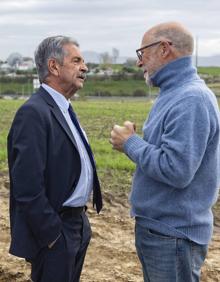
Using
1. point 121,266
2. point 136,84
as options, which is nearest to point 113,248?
point 121,266

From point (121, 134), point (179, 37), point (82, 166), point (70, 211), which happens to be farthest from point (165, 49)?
point (70, 211)

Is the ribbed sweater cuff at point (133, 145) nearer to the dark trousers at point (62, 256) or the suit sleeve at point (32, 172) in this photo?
the suit sleeve at point (32, 172)

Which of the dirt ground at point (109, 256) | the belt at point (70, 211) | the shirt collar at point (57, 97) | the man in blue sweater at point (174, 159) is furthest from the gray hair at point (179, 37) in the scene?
the dirt ground at point (109, 256)

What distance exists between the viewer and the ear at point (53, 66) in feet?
10.6

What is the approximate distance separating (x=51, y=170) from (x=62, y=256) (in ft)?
1.64

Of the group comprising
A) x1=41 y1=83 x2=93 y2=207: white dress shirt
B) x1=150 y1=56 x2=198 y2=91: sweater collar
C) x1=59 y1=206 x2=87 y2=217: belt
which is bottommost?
x1=59 y1=206 x2=87 y2=217: belt

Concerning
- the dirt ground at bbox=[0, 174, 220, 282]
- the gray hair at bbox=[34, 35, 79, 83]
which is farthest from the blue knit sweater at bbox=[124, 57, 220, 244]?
the dirt ground at bbox=[0, 174, 220, 282]

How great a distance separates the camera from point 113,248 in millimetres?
5703

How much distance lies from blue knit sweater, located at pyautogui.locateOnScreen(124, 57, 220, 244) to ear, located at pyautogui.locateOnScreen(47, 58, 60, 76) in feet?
1.93

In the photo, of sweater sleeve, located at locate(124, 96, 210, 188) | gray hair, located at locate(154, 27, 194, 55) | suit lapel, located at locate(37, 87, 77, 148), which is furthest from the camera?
suit lapel, located at locate(37, 87, 77, 148)

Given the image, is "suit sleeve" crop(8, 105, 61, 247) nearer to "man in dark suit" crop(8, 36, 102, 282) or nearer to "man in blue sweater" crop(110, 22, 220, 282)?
"man in dark suit" crop(8, 36, 102, 282)

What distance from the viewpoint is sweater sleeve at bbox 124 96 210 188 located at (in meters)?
2.74

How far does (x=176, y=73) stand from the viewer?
2.93 metres

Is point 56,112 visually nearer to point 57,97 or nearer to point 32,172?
point 57,97
